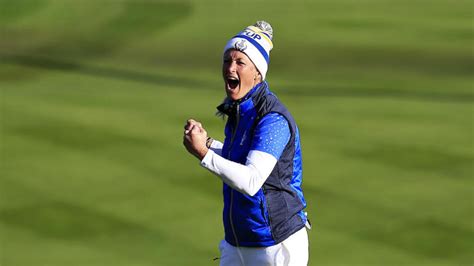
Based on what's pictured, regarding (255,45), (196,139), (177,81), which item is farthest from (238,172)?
(177,81)

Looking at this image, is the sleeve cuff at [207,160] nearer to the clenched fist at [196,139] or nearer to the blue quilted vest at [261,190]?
the clenched fist at [196,139]

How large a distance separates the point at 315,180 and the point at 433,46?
11.7m

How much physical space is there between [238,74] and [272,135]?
Answer: 0.46 metres

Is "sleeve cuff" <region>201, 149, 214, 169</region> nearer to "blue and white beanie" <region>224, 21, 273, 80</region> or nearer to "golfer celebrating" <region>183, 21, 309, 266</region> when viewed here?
"golfer celebrating" <region>183, 21, 309, 266</region>

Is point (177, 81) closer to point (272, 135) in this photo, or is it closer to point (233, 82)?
point (233, 82)

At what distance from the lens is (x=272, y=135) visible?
6.19 metres

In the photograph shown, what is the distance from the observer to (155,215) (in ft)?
36.8

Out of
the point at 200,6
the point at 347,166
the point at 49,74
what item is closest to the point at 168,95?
the point at 49,74

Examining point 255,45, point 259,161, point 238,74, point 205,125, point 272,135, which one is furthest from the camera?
point 205,125

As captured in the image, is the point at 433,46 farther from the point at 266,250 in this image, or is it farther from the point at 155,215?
the point at 266,250

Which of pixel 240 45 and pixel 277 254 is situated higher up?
pixel 240 45

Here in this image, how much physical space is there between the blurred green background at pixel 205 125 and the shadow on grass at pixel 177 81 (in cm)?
6

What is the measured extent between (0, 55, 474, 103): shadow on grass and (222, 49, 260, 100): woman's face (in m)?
11.6

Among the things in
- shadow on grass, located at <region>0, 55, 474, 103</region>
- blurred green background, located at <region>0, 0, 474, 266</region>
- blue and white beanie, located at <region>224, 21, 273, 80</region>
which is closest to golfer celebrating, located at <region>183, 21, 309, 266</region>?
blue and white beanie, located at <region>224, 21, 273, 80</region>
